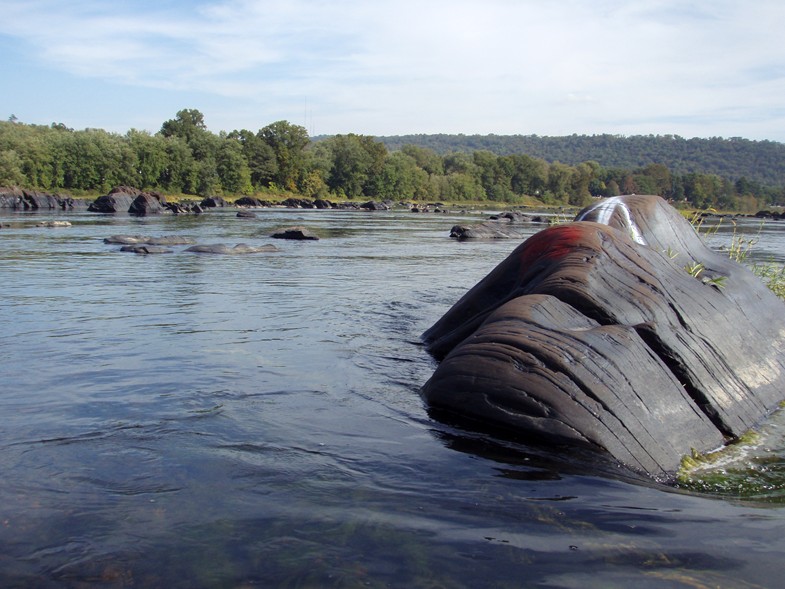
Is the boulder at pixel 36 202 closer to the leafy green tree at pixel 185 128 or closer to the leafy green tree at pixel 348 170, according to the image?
the leafy green tree at pixel 185 128

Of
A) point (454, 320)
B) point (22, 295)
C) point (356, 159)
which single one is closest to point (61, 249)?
point (22, 295)

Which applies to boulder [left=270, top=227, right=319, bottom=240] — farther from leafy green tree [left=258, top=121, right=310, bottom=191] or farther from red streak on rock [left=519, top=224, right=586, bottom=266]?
leafy green tree [left=258, top=121, right=310, bottom=191]

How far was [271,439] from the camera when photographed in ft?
22.6

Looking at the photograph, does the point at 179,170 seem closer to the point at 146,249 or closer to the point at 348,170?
the point at 348,170

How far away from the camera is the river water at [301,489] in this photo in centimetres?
450

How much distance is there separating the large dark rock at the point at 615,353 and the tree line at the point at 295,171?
93.0m

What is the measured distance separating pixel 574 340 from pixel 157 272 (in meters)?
16.4

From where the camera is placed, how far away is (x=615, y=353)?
6.89m

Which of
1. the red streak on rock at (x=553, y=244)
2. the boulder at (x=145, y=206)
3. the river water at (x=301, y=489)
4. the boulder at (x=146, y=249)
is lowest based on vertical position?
the river water at (x=301, y=489)

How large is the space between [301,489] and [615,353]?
3328 millimetres

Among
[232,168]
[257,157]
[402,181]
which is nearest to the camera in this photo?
[232,168]

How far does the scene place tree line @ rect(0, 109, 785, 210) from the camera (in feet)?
326

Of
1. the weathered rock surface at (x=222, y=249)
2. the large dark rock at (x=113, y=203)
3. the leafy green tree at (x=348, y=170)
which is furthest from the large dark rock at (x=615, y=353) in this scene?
the leafy green tree at (x=348, y=170)

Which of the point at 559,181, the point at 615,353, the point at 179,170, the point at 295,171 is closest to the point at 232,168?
the point at 179,170
